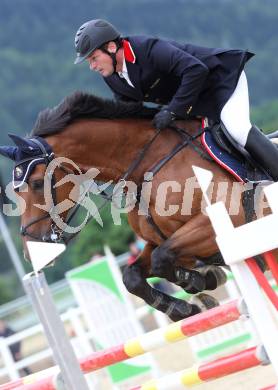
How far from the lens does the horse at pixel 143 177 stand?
420 cm

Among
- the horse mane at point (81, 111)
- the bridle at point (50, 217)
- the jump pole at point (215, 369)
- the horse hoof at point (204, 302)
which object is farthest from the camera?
Answer: the horse hoof at point (204, 302)

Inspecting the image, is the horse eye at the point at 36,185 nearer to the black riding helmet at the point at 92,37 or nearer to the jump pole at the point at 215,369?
the black riding helmet at the point at 92,37

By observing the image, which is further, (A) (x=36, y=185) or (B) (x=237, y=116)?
(B) (x=237, y=116)

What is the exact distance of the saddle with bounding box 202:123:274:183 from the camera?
4348 millimetres

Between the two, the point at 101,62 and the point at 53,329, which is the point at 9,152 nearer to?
the point at 101,62

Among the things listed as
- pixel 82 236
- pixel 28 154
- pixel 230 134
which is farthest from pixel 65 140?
pixel 82 236

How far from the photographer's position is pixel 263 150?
433 centimetres

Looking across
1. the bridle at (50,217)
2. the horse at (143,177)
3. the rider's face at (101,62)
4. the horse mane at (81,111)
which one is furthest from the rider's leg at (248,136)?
the bridle at (50,217)

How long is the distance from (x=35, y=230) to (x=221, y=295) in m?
8.56

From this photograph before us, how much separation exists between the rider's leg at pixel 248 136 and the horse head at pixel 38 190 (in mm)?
1033

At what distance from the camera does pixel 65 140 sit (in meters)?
4.38

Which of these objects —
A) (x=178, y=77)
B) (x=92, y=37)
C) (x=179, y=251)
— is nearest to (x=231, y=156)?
(x=178, y=77)

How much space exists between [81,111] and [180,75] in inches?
24.6

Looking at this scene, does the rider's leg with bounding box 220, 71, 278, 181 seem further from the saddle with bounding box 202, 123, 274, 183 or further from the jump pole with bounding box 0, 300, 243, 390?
the jump pole with bounding box 0, 300, 243, 390
